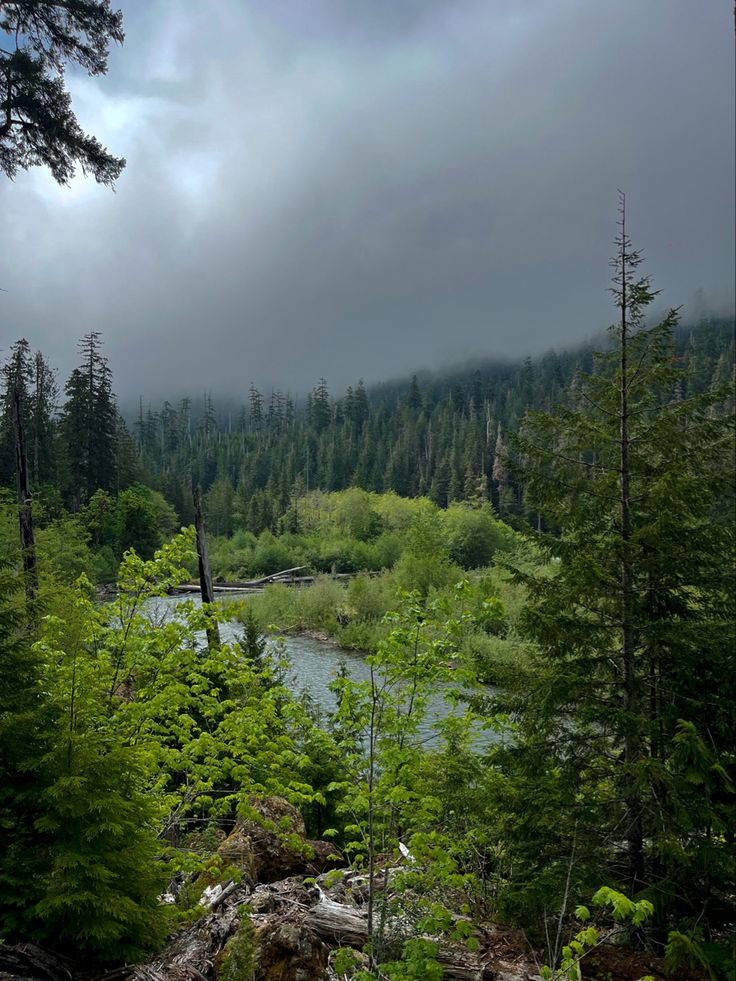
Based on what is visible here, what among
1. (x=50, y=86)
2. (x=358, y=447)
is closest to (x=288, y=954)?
(x=50, y=86)

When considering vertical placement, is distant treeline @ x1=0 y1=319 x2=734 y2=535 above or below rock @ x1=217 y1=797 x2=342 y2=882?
above

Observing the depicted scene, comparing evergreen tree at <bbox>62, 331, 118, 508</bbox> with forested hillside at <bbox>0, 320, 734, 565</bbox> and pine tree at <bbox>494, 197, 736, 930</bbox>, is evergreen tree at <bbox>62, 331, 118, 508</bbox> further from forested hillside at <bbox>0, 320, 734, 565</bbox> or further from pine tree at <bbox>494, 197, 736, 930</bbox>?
pine tree at <bbox>494, 197, 736, 930</bbox>

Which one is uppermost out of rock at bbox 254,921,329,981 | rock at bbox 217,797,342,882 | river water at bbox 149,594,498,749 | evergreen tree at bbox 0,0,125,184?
evergreen tree at bbox 0,0,125,184

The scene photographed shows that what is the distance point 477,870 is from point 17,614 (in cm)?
554

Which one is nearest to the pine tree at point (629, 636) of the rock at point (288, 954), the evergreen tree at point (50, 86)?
the rock at point (288, 954)

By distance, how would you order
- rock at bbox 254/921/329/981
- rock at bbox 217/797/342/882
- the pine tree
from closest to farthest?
rock at bbox 254/921/329/981
the pine tree
rock at bbox 217/797/342/882

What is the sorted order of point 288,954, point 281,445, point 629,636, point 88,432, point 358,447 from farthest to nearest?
point 281,445, point 358,447, point 88,432, point 629,636, point 288,954

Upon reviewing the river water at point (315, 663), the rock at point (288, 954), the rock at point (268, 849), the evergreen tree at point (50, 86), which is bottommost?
the river water at point (315, 663)

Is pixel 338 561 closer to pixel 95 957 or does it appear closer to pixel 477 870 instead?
pixel 477 870

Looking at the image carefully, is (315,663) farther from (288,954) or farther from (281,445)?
(281,445)

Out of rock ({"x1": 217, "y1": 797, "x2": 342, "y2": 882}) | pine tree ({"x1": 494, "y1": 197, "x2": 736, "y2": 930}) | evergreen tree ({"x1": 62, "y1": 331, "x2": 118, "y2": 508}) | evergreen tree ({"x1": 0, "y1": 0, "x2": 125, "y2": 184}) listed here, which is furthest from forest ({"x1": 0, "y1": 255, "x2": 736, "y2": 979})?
evergreen tree ({"x1": 62, "y1": 331, "x2": 118, "y2": 508})

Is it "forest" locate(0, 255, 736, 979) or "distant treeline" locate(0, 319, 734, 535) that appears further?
"distant treeline" locate(0, 319, 734, 535)

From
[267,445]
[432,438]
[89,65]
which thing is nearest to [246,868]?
[89,65]

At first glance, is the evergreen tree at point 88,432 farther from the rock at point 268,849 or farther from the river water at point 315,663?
the rock at point 268,849
